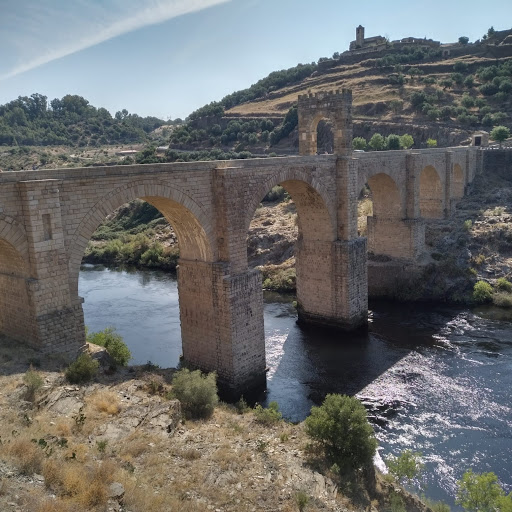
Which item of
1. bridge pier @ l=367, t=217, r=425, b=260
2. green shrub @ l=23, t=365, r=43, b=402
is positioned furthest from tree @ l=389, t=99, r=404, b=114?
green shrub @ l=23, t=365, r=43, b=402

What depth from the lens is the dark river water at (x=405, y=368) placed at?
45.0 feet

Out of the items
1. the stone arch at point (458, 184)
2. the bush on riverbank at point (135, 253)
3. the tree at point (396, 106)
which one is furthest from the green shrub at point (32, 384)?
the tree at point (396, 106)

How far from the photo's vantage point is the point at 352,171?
70.2ft

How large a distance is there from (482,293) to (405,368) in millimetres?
8952

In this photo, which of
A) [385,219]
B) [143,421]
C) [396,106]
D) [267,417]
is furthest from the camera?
[396,106]

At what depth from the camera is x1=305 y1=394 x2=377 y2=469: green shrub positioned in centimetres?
1069

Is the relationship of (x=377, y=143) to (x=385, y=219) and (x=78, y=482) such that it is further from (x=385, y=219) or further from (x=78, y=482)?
(x=78, y=482)

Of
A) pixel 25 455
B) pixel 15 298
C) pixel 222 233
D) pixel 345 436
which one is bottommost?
pixel 345 436

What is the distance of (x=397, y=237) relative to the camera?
91.1 feet

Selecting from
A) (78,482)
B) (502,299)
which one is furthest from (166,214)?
(502,299)

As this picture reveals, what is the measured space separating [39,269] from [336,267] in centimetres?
1285

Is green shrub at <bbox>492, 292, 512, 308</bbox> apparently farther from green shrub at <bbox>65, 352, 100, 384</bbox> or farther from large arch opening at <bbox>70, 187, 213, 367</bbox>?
green shrub at <bbox>65, 352, 100, 384</bbox>

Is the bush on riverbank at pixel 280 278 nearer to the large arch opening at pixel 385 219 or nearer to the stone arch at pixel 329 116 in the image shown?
the large arch opening at pixel 385 219

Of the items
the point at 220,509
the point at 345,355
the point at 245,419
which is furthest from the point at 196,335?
the point at 220,509
